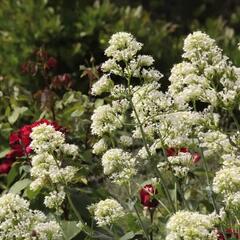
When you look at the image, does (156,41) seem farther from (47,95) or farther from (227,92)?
(227,92)

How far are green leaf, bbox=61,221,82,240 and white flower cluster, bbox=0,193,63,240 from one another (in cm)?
66

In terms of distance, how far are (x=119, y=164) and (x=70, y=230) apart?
507 millimetres

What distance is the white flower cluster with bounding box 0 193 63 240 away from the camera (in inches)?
95.5

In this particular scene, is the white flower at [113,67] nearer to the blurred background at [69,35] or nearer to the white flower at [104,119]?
the white flower at [104,119]

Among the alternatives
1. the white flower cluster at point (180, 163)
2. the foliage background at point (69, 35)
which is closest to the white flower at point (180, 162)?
the white flower cluster at point (180, 163)

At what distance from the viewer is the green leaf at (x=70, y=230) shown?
10.5 ft

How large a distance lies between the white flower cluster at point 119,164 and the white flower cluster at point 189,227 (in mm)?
667

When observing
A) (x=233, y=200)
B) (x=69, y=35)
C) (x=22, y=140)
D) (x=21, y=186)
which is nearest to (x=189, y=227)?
(x=233, y=200)

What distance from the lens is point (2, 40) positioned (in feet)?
25.8

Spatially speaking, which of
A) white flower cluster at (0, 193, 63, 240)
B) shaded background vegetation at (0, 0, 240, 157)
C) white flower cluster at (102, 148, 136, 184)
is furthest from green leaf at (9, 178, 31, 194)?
shaded background vegetation at (0, 0, 240, 157)

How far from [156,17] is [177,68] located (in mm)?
9299

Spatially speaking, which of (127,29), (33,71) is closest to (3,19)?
(127,29)

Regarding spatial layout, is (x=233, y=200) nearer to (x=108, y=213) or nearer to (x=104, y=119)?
(x=108, y=213)

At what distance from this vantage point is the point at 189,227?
220 centimetres
